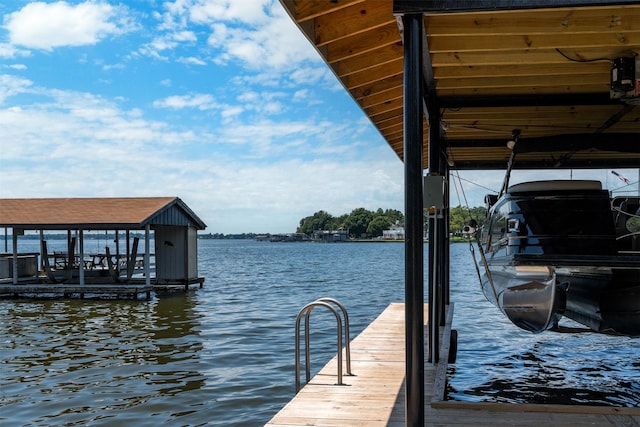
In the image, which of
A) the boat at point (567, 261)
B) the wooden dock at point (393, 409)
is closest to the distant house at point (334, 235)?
the wooden dock at point (393, 409)

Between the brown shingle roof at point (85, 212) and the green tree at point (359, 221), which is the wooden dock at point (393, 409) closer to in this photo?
the brown shingle roof at point (85, 212)

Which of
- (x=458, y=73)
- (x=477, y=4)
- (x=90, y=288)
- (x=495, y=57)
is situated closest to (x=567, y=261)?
(x=495, y=57)

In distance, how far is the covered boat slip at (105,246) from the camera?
22094 millimetres

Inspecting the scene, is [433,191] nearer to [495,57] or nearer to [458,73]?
[495,57]

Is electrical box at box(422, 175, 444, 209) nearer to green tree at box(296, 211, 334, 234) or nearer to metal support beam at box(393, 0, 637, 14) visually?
metal support beam at box(393, 0, 637, 14)

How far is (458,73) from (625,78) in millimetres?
1442

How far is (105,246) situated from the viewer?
2425 centimetres

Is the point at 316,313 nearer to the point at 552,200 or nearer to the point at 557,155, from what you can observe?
the point at 557,155

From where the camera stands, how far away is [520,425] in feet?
15.1

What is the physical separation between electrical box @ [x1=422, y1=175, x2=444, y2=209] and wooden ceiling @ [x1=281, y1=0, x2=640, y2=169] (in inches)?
41.5

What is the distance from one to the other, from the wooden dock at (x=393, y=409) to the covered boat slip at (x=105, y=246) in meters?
16.4

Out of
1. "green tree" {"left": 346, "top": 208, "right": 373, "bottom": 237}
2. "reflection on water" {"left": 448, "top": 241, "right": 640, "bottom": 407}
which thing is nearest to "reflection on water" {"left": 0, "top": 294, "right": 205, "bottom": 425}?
"reflection on water" {"left": 448, "top": 241, "right": 640, "bottom": 407}

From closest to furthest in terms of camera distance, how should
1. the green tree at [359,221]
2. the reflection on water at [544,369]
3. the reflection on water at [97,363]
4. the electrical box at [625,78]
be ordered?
the electrical box at [625,78]
the reflection on water at [544,369]
the reflection on water at [97,363]
the green tree at [359,221]

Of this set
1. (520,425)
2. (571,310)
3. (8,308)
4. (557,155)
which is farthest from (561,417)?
(8,308)
